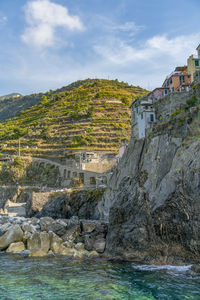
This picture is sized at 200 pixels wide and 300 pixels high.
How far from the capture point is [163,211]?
79.4 ft

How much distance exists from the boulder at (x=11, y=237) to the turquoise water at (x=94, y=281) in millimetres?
7977

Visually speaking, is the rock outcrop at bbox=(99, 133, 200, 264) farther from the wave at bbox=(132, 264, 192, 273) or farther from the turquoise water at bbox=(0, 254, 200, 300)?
the turquoise water at bbox=(0, 254, 200, 300)

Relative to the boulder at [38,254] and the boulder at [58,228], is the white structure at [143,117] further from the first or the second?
the boulder at [38,254]

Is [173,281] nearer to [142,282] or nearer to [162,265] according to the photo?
[142,282]

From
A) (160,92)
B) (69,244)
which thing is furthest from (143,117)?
(69,244)

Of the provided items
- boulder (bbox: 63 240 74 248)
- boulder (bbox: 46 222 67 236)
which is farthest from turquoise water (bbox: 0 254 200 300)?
boulder (bbox: 46 222 67 236)

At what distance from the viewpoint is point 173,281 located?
18672 millimetres

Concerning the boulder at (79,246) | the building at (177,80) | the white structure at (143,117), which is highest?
the building at (177,80)

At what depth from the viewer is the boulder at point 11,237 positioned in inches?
1266

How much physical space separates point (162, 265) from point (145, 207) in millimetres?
5146

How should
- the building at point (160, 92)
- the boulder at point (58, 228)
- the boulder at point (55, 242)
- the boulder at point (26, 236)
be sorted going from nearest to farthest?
the boulder at point (55, 242) < the boulder at point (26, 236) < the boulder at point (58, 228) < the building at point (160, 92)

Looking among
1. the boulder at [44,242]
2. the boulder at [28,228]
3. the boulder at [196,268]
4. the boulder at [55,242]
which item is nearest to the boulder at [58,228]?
the boulder at [55,242]

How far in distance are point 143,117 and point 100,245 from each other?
80.7ft

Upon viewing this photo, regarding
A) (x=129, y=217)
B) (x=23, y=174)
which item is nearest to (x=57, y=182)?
(x=23, y=174)
